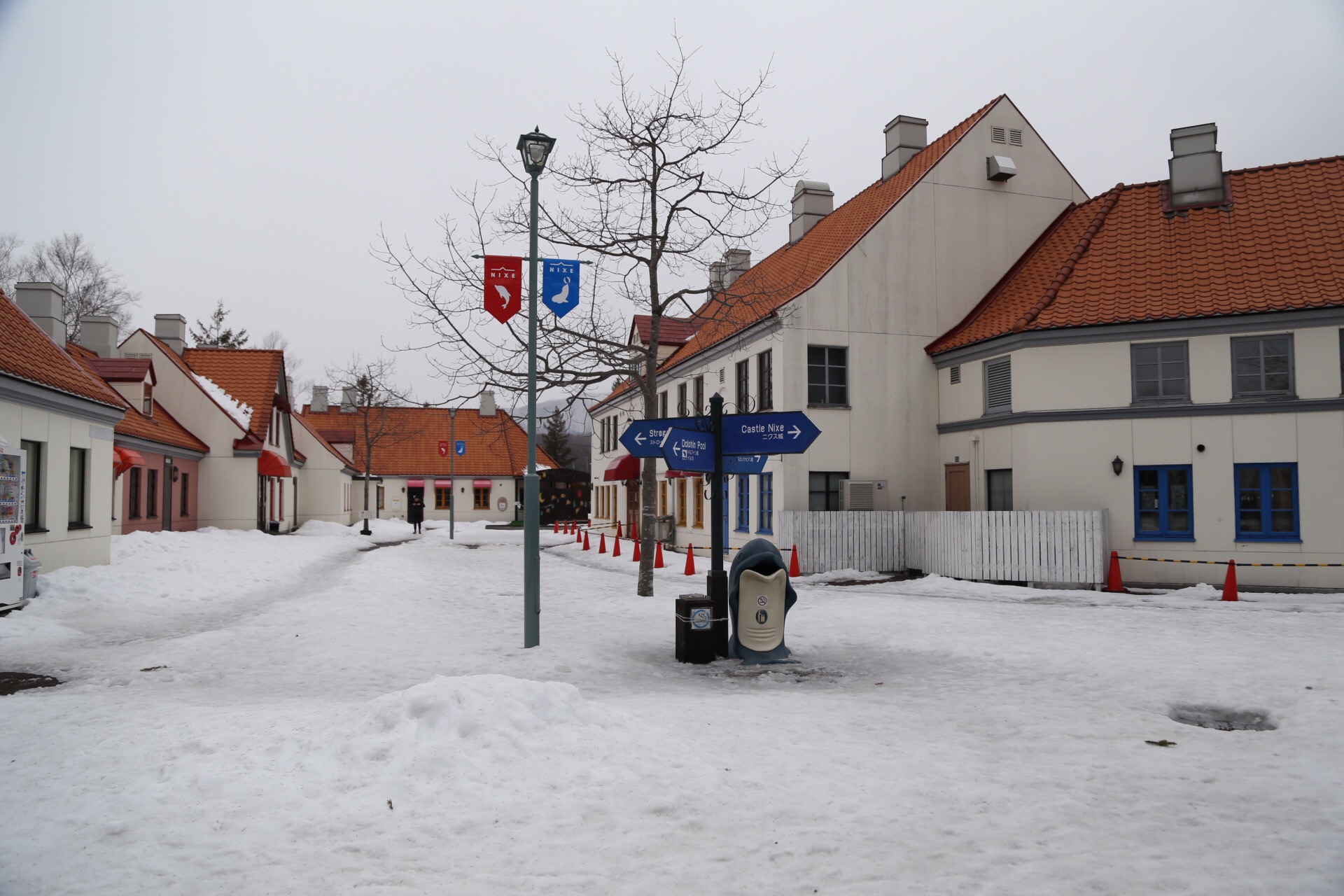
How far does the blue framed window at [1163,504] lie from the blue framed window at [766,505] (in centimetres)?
839

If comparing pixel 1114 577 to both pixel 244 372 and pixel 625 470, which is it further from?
pixel 244 372

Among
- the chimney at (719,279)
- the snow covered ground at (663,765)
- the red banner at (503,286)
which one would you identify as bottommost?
the snow covered ground at (663,765)

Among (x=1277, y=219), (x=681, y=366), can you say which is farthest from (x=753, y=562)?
(x=681, y=366)

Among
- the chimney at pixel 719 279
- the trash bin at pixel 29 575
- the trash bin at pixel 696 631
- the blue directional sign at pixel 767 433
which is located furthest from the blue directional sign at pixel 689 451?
the trash bin at pixel 29 575

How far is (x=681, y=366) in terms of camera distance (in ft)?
99.5

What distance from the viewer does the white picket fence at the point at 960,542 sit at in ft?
60.1

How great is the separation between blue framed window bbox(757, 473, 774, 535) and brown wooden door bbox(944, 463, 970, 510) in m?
4.61

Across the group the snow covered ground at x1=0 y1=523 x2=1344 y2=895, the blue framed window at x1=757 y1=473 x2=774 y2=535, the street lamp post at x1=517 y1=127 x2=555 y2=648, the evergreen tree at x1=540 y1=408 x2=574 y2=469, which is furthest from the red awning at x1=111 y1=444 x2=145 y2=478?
the evergreen tree at x1=540 y1=408 x2=574 y2=469

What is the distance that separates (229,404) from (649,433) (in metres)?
27.6

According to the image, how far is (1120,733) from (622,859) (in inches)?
188

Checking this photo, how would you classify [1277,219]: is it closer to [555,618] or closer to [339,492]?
[555,618]

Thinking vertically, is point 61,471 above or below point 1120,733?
above

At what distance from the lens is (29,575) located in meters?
14.2

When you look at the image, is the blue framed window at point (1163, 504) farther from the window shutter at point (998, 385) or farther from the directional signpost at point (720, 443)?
the directional signpost at point (720, 443)
